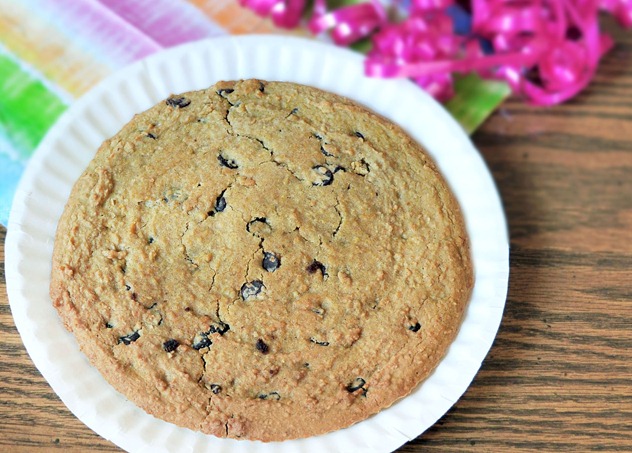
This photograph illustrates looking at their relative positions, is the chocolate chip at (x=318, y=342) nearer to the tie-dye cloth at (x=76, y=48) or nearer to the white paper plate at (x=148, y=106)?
the white paper plate at (x=148, y=106)

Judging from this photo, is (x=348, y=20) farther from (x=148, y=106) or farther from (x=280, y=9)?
(x=148, y=106)

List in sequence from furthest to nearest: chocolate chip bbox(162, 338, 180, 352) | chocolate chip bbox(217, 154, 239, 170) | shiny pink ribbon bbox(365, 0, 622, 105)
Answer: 1. shiny pink ribbon bbox(365, 0, 622, 105)
2. chocolate chip bbox(217, 154, 239, 170)
3. chocolate chip bbox(162, 338, 180, 352)

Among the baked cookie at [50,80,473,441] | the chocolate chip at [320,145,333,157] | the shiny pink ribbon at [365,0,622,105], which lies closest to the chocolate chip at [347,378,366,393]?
the baked cookie at [50,80,473,441]

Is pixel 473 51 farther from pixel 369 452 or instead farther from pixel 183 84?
pixel 369 452

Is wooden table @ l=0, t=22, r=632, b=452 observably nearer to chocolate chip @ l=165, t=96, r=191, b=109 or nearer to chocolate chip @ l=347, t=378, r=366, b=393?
chocolate chip @ l=347, t=378, r=366, b=393

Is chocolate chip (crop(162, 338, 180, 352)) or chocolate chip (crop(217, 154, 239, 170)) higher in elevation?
chocolate chip (crop(217, 154, 239, 170))

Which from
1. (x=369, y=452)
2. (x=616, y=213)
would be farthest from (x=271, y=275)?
(x=616, y=213)

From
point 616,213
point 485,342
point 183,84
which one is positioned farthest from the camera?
point 616,213
